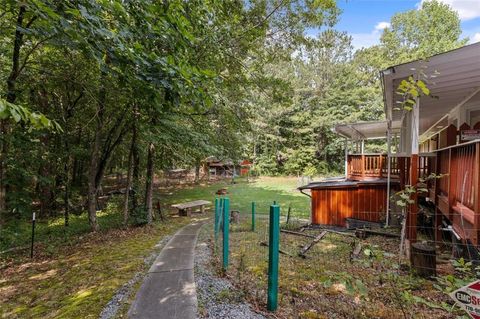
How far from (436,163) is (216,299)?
6.18 meters

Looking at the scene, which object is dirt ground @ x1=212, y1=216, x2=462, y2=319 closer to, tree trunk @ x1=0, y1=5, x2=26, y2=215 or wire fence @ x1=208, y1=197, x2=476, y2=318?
wire fence @ x1=208, y1=197, x2=476, y2=318

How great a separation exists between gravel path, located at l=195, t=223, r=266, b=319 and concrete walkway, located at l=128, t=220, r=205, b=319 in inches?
3.9

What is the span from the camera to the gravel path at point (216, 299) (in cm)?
286

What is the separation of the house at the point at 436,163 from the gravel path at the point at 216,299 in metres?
2.93

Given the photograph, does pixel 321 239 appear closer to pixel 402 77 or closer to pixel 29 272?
pixel 402 77

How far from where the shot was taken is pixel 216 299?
10.6 ft

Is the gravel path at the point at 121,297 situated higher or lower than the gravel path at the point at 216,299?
lower

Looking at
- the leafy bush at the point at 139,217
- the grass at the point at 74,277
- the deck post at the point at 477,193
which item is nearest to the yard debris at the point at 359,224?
the deck post at the point at 477,193

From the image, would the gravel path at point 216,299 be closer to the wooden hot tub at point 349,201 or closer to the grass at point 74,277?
the grass at point 74,277

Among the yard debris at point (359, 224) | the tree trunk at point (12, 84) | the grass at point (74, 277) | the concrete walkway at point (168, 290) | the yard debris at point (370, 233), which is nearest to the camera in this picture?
the concrete walkway at point (168, 290)

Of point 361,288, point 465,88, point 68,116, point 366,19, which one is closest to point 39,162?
point 68,116

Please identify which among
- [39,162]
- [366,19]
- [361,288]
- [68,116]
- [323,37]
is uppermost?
[366,19]

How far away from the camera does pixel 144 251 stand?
222 inches

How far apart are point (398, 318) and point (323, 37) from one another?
30.8 ft
